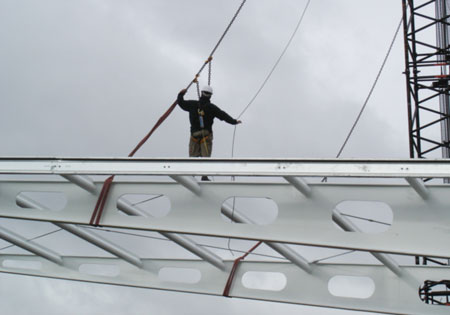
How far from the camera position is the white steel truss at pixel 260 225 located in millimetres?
Result: 9594

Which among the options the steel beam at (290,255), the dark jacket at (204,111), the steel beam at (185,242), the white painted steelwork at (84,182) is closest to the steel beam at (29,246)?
the steel beam at (185,242)

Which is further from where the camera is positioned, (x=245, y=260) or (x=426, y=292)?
(x=426, y=292)

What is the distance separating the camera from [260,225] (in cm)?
1038

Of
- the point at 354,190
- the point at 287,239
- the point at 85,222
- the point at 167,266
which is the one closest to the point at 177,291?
the point at 167,266

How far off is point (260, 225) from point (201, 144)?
12.0 ft

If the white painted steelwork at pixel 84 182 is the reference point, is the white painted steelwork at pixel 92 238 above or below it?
below

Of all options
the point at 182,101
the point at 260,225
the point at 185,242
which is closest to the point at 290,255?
the point at 185,242

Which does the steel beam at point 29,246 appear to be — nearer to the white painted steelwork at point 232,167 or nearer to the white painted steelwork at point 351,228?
the white painted steelwork at point 232,167

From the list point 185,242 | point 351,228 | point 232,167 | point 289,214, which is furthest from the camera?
point 185,242

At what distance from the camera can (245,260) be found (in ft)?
43.1

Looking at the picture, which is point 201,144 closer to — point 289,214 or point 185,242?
point 185,242

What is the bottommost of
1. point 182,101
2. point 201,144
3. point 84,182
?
point 84,182

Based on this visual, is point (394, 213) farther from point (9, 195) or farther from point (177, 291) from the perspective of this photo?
point (9, 195)

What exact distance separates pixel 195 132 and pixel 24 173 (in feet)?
12.2
